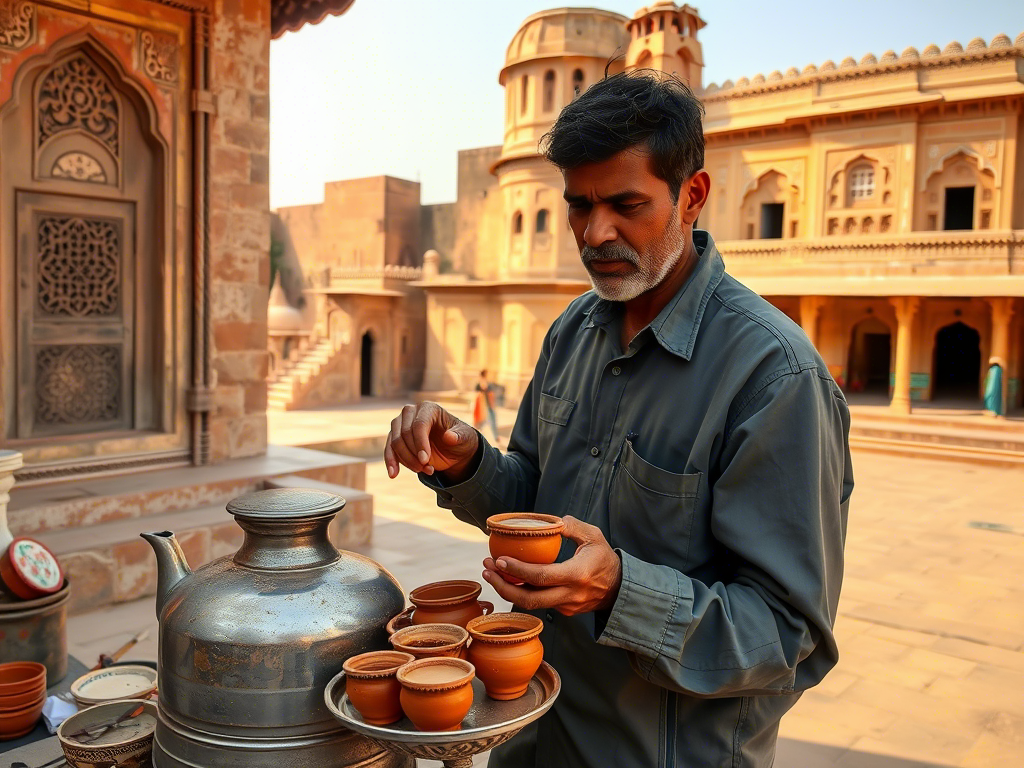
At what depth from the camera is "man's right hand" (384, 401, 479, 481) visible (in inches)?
66.4

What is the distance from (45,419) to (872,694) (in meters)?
5.49

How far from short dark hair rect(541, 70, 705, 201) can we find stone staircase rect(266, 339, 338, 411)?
19.2 meters

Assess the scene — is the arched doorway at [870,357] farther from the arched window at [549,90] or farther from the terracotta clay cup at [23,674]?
the terracotta clay cup at [23,674]

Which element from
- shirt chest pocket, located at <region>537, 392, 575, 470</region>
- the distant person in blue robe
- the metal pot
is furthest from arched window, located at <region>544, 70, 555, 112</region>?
shirt chest pocket, located at <region>537, 392, 575, 470</region>

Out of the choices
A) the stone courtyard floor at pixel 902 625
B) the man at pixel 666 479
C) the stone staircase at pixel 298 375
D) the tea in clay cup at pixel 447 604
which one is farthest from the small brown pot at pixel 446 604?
the stone staircase at pixel 298 375

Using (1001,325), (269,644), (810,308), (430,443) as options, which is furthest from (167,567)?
(810,308)

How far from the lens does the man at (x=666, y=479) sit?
4.28 ft

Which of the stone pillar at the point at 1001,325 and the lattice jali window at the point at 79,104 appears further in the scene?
the stone pillar at the point at 1001,325

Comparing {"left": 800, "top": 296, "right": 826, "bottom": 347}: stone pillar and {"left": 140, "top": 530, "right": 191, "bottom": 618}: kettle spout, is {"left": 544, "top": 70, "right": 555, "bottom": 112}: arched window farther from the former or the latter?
{"left": 140, "top": 530, "right": 191, "bottom": 618}: kettle spout

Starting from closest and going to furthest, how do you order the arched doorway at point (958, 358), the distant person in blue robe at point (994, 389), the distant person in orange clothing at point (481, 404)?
1. the distant person in orange clothing at point (481, 404)
2. the distant person in blue robe at point (994, 389)
3. the arched doorway at point (958, 358)

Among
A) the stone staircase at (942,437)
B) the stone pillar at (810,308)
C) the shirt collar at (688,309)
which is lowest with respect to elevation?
the stone staircase at (942,437)

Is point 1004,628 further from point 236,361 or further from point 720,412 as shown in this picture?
point 236,361

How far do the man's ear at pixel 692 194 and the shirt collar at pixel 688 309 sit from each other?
0.08m

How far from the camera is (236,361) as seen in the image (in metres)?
6.55
